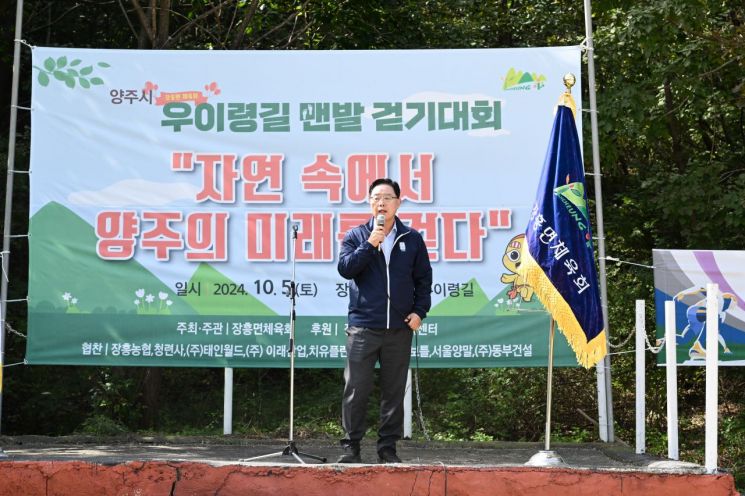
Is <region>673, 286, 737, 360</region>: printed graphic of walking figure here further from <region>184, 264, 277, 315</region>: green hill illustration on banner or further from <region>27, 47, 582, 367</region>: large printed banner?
<region>184, 264, 277, 315</region>: green hill illustration on banner

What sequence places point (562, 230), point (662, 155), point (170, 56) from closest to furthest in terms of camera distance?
point (562, 230) → point (170, 56) → point (662, 155)

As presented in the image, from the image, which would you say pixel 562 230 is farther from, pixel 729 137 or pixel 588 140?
pixel 729 137

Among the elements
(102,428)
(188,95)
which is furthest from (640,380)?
(102,428)

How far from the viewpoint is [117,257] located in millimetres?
6594

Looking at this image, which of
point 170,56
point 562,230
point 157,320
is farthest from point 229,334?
point 562,230

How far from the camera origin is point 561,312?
501 centimetres

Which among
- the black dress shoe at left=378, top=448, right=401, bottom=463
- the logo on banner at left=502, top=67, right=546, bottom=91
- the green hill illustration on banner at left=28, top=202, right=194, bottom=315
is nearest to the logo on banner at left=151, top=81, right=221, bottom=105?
the green hill illustration on banner at left=28, top=202, right=194, bottom=315

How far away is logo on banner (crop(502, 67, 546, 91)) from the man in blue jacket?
6.85 feet

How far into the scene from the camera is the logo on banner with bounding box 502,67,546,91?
21.7ft

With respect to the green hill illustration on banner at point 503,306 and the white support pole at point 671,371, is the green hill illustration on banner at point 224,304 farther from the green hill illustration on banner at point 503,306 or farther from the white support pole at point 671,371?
the white support pole at point 671,371

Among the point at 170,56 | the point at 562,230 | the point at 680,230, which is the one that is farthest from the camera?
the point at 680,230

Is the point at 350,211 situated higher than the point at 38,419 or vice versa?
the point at 350,211

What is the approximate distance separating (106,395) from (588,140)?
4920 millimetres

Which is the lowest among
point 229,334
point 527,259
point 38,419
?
point 38,419
